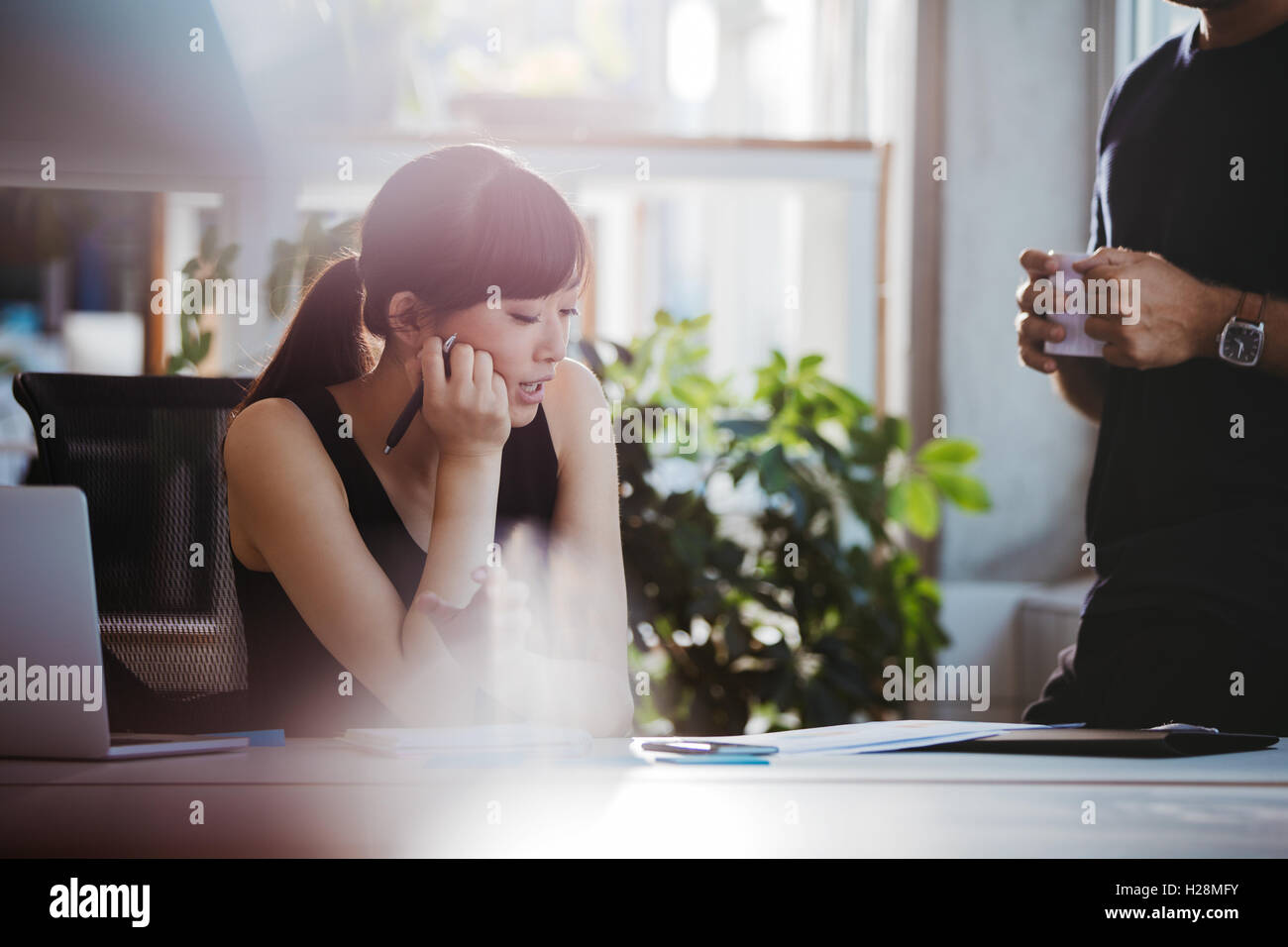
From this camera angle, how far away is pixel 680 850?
607 millimetres

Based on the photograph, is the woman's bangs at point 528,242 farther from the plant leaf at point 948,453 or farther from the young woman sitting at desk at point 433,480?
the plant leaf at point 948,453

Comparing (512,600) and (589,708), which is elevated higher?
(512,600)

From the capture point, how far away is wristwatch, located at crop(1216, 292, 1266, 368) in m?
1.19

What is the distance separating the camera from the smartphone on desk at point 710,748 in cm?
83

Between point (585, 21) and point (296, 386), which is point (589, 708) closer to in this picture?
point (296, 386)

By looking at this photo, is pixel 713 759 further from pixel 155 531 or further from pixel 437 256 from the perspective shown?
pixel 155 531

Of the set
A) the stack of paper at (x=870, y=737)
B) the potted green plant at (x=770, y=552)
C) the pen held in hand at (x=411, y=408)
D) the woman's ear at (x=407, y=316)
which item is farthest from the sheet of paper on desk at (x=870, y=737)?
the potted green plant at (x=770, y=552)

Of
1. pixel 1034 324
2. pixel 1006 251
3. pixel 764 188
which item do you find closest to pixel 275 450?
pixel 1034 324

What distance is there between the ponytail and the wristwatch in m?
0.92

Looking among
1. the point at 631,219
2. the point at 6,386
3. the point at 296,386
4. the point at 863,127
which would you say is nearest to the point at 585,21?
the point at 631,219

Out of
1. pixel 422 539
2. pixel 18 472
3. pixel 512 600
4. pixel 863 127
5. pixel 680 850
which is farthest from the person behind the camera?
pixel 863 127

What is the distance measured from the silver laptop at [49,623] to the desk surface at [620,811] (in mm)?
28

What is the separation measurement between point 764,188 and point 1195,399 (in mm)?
1717

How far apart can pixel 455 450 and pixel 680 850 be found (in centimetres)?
69
